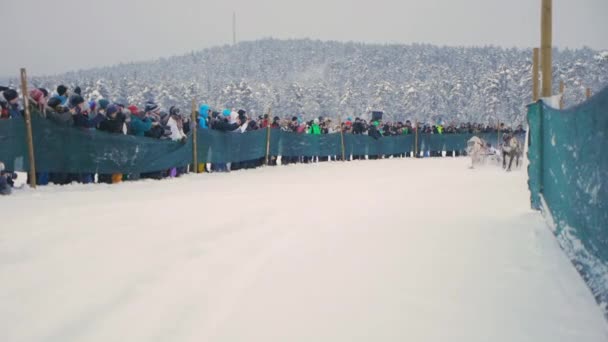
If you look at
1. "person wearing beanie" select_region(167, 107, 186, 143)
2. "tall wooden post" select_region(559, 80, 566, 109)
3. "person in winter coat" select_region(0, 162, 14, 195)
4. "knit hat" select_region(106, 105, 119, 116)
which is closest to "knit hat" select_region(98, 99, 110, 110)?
"knit hat" select_region(106, 105, 119, 116)

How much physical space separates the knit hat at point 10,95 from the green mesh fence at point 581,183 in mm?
9309

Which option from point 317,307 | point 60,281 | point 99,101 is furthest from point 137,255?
point 99,101

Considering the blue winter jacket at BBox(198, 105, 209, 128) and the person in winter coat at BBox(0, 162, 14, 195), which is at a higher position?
the blue winter jacket at BBox(198, 105, 209, 128)

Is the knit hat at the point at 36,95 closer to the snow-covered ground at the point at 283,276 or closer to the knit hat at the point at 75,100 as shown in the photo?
the knit hat at the point at 75,100

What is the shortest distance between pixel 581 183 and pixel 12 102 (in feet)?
32.3

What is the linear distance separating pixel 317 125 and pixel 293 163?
403cm

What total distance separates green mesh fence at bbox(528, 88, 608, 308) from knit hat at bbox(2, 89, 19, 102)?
9.31m

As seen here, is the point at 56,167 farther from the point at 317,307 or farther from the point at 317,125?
the point at 317,125

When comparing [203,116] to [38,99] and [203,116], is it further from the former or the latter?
[38,99]

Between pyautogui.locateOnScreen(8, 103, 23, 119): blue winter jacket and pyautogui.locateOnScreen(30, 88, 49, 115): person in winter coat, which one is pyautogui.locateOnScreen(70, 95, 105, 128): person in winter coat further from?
pyautogui.locateOnScreen(8, 103, 23, 119): blue winter jacket

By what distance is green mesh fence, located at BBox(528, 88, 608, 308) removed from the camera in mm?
3785

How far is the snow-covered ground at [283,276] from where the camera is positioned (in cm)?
345

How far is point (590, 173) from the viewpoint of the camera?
4.12 metres

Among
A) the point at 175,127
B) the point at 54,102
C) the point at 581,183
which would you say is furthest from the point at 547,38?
the point at 175,127
